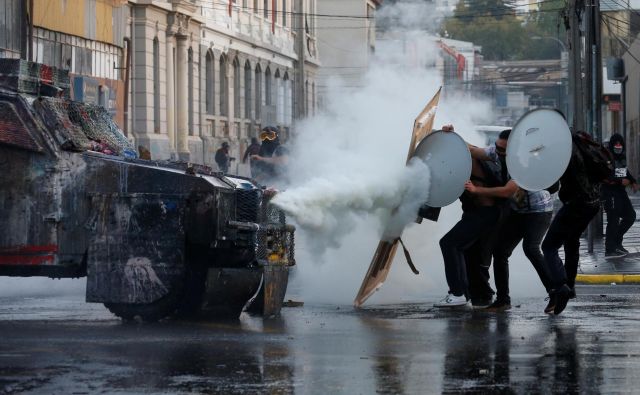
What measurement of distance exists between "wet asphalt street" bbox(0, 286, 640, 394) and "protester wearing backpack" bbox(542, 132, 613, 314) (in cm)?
32

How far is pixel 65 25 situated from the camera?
31375mm

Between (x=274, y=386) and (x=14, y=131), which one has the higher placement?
(x=14, y=131)

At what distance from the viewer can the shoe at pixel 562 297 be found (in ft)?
36.4

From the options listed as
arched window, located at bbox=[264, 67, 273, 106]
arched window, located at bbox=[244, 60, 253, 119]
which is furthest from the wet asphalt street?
arched window, located at bbox=[264, 67, 273, 106]

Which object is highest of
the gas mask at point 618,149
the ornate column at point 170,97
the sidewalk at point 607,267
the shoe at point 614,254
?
the ornate column at point 170,97

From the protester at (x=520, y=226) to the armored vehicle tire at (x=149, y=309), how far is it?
8.75 ft

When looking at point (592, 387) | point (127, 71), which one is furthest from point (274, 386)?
point (127, 71)

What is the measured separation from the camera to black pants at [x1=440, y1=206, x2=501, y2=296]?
458 inches

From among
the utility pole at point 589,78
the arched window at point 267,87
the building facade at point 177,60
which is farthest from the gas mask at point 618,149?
the arched window at point 267,87

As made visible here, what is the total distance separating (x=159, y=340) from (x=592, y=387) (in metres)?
3.28

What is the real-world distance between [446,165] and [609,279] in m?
4.41

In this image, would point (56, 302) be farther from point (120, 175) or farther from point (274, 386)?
point (274, 386)

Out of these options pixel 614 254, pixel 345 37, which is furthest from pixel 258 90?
pixel 614 254

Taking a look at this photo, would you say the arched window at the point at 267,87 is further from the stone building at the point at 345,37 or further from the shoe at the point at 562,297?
the shoe at the point at 562,297
